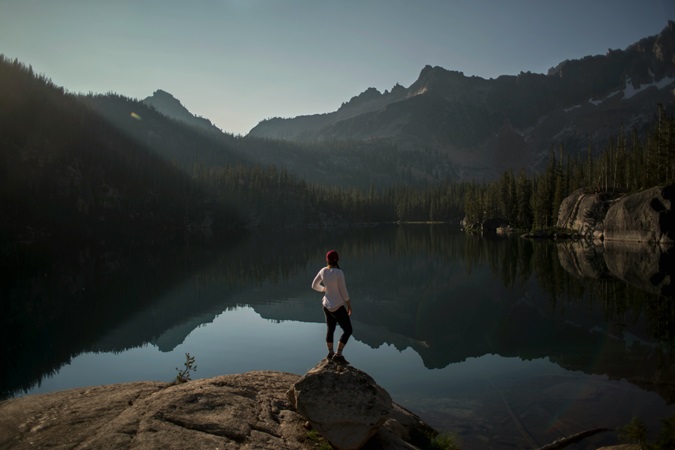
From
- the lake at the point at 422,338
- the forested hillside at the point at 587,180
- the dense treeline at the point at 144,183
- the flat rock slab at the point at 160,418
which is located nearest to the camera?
the flat rock slab at the point at 160,418

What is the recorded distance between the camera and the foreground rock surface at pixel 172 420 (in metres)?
8.66

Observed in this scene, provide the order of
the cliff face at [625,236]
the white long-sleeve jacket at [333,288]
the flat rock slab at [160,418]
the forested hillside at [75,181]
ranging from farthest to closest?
the forested hillside at [75,181] < the cliff face at [625,236] < the white long-sleeve jacket at [333,288] < the flat rock slab at [160,418]

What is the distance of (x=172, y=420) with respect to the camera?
932 centimetres

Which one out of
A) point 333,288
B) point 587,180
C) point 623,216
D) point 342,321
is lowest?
point 342,321

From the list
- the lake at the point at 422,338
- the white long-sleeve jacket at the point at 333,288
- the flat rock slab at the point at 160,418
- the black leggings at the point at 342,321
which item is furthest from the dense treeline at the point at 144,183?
the flat rock slab at the point at 160,418

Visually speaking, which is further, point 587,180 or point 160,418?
point 587,180

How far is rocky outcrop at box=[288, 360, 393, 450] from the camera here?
353 inches

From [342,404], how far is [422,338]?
17891mm

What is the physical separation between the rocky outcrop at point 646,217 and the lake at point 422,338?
84.9 feet

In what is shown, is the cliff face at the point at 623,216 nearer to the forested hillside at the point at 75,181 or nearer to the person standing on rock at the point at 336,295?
the person standing on rock at the point at 336,295

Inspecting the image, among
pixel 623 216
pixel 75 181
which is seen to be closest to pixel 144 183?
pixel 75 181

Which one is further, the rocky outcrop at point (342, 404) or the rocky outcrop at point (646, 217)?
the rocky outcrop at point (646, 217)

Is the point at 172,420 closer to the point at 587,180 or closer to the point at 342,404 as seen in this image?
the point at 342,404

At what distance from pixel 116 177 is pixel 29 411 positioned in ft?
519
